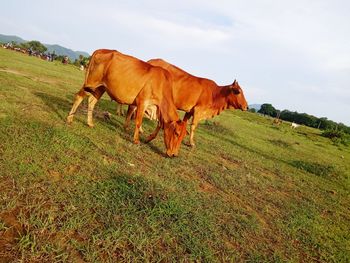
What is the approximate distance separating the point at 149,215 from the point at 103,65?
5.00 metres

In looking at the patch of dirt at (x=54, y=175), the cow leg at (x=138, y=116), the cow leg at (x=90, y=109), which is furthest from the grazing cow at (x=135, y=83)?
the patch of dirt at (x=54, y=175)

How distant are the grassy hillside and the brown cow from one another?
235 centimetres

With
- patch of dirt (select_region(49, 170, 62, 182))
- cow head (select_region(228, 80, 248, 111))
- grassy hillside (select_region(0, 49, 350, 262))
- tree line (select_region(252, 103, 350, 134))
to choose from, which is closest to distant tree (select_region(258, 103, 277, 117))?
tree line (select_region(252, 103, 350, 134))

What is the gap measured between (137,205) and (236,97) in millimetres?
7797

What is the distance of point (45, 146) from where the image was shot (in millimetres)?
6289

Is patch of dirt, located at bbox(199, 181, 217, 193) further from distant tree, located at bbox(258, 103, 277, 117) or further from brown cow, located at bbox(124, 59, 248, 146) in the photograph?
distant tree, located at bbox(258, 103, 277, 117)

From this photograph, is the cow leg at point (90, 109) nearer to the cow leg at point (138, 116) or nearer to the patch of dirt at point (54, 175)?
the cow leg at point (138, 116)

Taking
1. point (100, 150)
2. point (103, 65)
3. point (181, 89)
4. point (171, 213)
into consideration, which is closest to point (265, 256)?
point (171, 213)

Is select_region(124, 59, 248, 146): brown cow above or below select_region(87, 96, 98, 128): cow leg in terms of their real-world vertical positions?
above

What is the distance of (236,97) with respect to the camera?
39.3 ft

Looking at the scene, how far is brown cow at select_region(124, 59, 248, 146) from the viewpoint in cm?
1114

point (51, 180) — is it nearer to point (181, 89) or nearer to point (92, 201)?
point (92, 201)

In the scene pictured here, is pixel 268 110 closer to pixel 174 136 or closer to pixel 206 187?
pixel 174 136

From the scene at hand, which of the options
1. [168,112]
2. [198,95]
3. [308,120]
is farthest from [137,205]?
[308,120]
